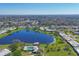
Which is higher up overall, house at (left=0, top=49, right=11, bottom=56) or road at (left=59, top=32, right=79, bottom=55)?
road at (left=59, top=32, right=79, bottom=55)

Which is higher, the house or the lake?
the lake

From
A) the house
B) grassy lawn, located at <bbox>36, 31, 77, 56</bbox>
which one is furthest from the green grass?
the house

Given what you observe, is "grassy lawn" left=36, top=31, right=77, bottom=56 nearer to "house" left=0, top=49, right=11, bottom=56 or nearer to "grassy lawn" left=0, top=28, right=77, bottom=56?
"grassy lawn" left=0, top=28, right=77, bottom=56

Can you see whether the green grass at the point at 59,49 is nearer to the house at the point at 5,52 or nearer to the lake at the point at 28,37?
the lake at the point at 28,37

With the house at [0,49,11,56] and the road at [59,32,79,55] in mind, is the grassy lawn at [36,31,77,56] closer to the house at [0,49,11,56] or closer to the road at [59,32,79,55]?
the road at [59,32,79,55]

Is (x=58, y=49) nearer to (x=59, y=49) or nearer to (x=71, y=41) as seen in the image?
(x=59, y=49)

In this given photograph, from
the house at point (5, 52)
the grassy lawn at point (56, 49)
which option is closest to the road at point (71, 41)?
the grassy lawn at point (56, 49)

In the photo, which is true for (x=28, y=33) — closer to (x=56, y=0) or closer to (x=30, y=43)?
(x=30, y=43)

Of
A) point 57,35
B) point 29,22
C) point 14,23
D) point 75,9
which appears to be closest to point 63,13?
point 75,9
